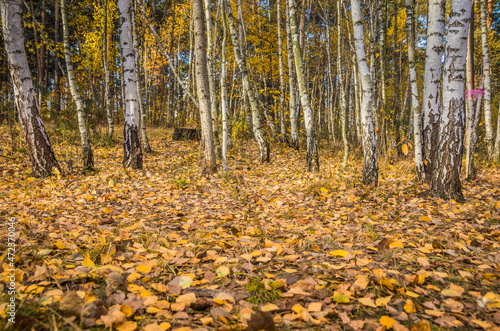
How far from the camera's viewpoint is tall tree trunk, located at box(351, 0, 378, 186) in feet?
16.6

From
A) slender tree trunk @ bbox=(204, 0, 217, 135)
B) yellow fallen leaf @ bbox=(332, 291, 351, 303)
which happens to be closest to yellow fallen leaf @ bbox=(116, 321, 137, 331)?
yellow fallen leaf @ bbox=(332, 291, 351, 303)

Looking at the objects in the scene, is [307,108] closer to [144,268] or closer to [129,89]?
[129,89]

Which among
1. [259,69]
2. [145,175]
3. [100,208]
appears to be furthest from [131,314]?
[259,69]

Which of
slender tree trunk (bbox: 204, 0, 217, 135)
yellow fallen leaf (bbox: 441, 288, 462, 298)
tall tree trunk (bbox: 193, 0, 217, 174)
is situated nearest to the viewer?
yellow fallen leaf (bbox: 441, 288, 462, 298)

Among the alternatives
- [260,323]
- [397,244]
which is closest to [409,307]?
[260,323]

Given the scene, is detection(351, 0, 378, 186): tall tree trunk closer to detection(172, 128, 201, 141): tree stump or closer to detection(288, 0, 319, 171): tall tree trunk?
detection(288, 0, 319, 171): tall tree trunk

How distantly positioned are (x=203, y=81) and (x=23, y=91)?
10.7ft

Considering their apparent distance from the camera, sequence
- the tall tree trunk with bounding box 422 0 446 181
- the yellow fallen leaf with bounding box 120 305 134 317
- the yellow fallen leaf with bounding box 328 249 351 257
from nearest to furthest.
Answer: the yellow fallen leaf with bounding box 120 305 134 317 < the yellow fallen leaf with bounding box 328 249 351 257 < the tall tree trunk with bounding box 422 0 446 181

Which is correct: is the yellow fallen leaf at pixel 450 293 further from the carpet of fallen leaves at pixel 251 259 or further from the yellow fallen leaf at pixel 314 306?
the yellow fallen leaf at pixel 314 306

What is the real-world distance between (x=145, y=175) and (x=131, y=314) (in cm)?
480

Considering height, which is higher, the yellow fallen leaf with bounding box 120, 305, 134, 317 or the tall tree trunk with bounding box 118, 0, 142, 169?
the tall tree trunk with bounding box 118, 0, 142, 169

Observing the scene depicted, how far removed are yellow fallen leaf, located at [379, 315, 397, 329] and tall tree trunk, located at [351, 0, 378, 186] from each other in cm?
397

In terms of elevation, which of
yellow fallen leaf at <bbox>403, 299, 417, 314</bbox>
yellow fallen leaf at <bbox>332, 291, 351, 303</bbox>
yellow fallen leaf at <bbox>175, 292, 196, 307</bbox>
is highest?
yellow fallen leaf at <bbox>175, 292, 196, 307</bbox>

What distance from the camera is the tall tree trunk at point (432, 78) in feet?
15.5
